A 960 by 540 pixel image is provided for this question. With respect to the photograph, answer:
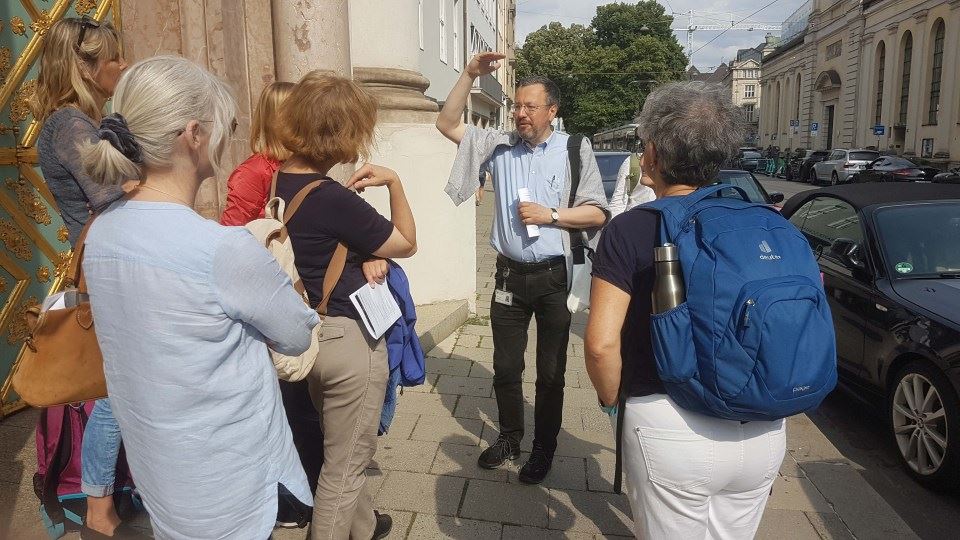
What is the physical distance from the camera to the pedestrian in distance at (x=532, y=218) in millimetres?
3447

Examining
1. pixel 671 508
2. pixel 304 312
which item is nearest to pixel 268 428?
pixel 304 312

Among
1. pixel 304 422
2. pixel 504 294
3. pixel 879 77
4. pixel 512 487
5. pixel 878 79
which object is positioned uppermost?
pixel 879 77

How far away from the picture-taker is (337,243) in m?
2.28

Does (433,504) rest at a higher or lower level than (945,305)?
lower

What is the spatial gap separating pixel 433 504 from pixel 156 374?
2150 millimetres

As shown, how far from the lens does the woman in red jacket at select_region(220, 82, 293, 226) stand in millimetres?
2500

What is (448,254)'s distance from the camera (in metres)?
6.29

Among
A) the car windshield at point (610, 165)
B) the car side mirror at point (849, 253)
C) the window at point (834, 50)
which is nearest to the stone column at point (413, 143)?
the car side mirror at point (849, 253)

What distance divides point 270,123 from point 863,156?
102ft

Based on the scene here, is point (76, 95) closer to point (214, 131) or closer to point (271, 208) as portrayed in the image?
point (271, 208)

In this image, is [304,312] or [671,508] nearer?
[304,312]

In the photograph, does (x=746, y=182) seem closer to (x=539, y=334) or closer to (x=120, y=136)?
(x=539, y=334)

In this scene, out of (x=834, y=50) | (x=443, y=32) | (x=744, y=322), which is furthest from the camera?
(x=834, y=50)

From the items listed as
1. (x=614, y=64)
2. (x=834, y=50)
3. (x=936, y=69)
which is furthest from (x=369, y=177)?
(x=614, y=64)
